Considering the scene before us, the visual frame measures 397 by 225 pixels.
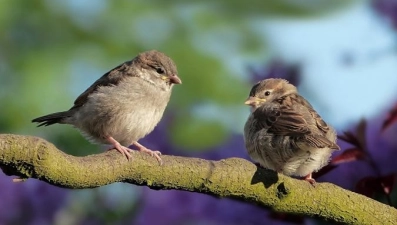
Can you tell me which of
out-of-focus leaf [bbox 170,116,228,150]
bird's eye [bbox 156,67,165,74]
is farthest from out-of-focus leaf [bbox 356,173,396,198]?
out-of-focus leaf [bbox 170,116,228,150]

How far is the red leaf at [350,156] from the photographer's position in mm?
2232

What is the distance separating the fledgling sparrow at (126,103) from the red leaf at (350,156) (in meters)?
0.69

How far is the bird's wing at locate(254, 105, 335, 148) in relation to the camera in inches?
95.0

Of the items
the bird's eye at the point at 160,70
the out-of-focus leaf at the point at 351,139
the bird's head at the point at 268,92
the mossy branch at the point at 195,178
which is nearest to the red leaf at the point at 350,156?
the out-of-focus leaf at the point at 351,139

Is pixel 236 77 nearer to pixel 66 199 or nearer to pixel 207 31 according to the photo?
pixel 207 31

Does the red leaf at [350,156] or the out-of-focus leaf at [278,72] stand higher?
the out-of-focus leaf at [278,72]

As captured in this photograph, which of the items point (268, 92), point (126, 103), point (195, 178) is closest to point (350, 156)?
point (195, 178)

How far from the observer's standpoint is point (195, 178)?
74.9 inches

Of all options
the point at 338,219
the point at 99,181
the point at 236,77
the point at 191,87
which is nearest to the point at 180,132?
Result: the point at 191,87

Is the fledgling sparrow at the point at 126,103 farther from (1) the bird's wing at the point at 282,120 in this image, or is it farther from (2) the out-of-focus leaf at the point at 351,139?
(2) the out-of-focus leaf at the point at 351,139

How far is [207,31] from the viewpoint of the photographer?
199 inches

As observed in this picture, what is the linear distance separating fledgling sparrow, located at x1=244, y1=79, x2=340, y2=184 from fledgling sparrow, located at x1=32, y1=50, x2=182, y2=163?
0.33 m

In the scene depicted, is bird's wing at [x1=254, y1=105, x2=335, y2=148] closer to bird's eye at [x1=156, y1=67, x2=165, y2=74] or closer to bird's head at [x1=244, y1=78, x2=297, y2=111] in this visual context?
bird's head at [x1=244, y1=78, x2=297, y2=111]

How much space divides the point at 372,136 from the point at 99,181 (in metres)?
1.15
